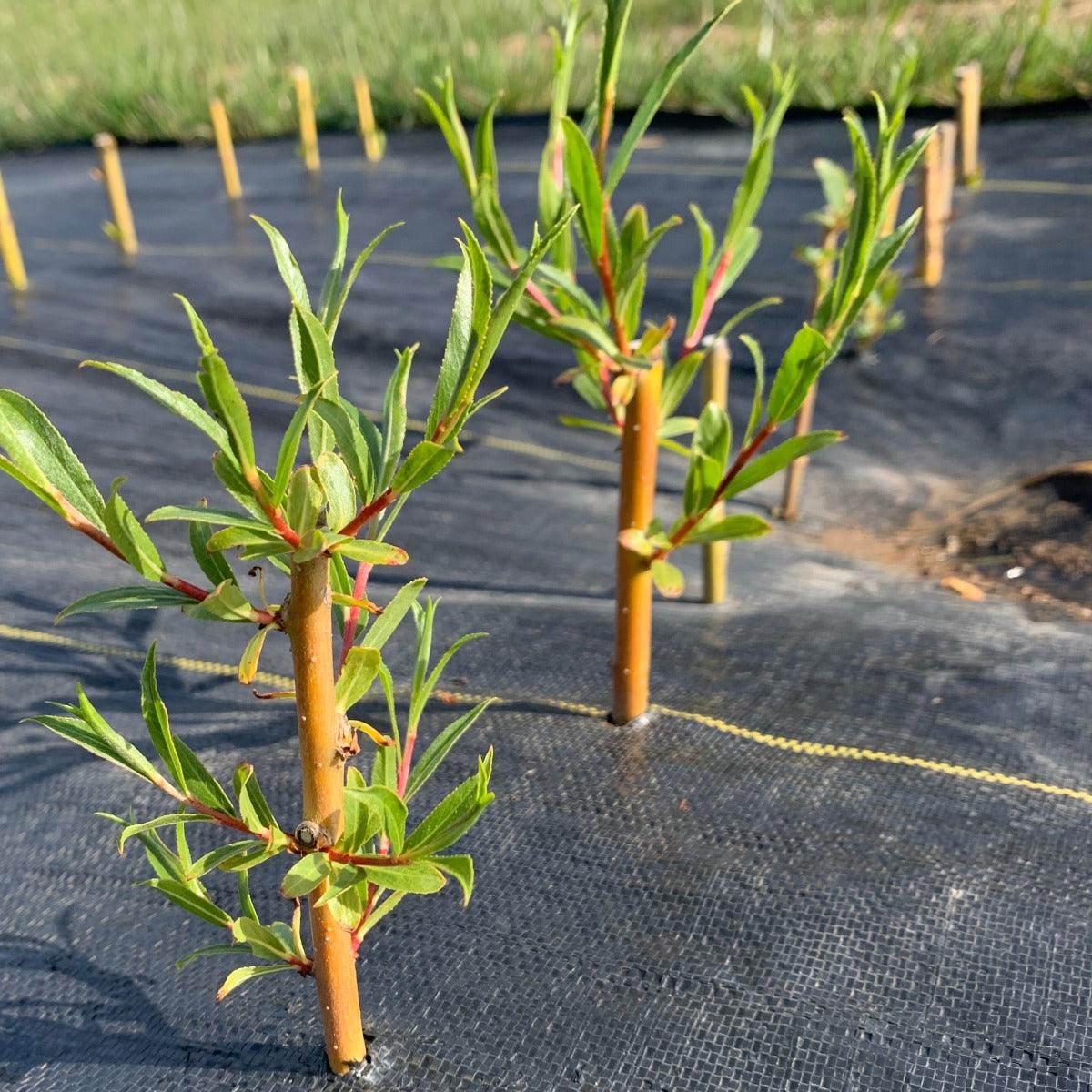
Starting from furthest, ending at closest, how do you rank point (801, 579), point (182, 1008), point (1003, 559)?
point (1003, 559) → point (801, 579) → point (182, 1008)

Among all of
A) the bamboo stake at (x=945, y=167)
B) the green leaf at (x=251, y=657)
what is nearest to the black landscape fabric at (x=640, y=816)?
the green leaf at (x=251, y=657)

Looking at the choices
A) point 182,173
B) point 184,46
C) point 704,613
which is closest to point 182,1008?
point 704,613

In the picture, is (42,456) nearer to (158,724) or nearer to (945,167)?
(158,724)

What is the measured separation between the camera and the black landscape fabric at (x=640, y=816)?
1.10m

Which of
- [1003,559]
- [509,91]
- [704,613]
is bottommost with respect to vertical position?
[1003,559]

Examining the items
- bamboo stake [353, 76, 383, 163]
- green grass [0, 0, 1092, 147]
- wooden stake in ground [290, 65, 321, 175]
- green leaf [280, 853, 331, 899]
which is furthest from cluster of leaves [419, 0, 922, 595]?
bamboo stake [353, 76, 383, 163]

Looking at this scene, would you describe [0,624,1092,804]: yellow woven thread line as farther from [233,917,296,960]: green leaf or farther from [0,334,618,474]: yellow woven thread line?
[0,334,618,474]: yellow woven thread line

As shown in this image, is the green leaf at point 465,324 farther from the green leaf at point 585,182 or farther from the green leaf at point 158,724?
the green leaf at point 585,182

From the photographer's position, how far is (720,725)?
1594 millimetres

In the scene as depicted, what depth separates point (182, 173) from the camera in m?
5.32

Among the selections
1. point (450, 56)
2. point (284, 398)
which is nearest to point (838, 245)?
point (284, 398)

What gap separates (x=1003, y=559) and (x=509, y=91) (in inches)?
160

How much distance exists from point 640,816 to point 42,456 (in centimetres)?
88

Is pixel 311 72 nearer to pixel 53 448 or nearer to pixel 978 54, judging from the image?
pixel 978 54
